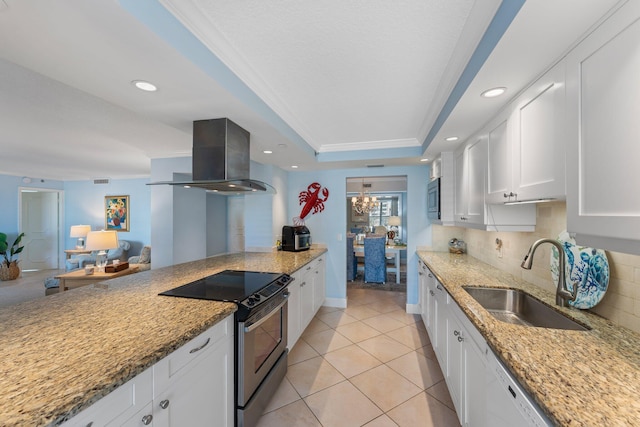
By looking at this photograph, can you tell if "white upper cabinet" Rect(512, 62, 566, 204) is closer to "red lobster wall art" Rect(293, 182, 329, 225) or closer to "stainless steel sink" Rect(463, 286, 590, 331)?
Answer: "stainless steel sink" Rect(463, 286, 590, 331)

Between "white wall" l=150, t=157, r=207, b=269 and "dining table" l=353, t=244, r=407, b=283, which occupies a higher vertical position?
"white wall" l=150, t=157, r=207, b=269

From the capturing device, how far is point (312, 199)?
4.20 metres

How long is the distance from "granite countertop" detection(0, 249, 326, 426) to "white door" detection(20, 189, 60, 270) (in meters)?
7.34

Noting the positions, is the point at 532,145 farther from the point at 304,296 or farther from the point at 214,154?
the point at 304,296

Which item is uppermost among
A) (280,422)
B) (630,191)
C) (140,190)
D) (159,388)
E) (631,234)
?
(140,190)

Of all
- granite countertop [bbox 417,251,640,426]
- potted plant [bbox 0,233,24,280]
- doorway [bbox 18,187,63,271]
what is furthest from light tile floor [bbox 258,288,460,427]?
doorway [bbox 18,187,63,271]

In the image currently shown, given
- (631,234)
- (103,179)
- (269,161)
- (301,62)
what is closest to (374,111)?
(301,62)

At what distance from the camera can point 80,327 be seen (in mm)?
1147

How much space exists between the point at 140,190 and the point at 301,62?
259 inches

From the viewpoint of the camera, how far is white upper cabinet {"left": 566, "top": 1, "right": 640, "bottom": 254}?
0.81 meters

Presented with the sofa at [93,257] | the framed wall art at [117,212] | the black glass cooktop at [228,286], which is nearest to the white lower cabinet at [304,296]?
the black glass cooktop at [228,286]

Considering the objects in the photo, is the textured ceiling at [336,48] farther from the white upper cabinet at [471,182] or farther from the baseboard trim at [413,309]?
the baseboard trim at [413,309]

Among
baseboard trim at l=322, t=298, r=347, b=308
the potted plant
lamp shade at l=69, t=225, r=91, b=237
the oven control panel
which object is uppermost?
lamp shade at l=69, t=225, r=91, b=237

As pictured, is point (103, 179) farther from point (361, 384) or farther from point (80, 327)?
point (361, 384)
